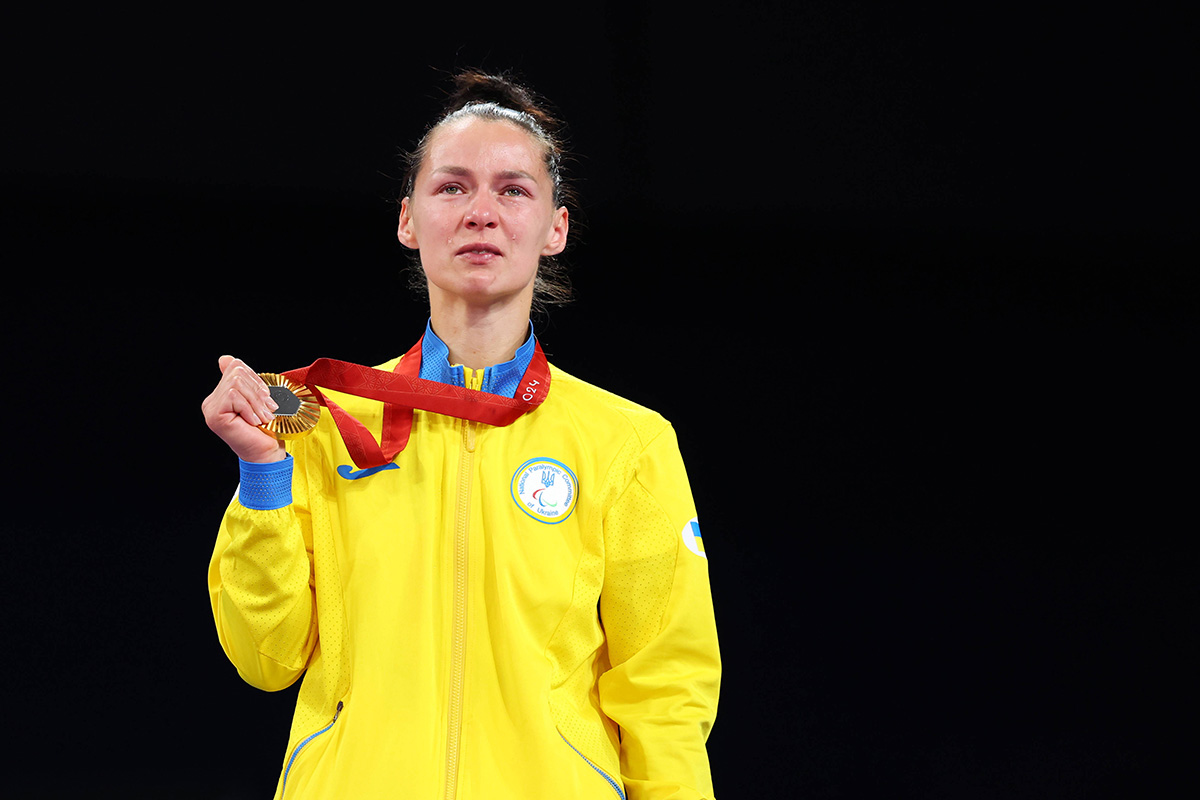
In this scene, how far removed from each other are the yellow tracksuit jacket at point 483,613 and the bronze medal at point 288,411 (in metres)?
0.09

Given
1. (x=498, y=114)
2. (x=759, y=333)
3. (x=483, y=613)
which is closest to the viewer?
(x=483, y=613)

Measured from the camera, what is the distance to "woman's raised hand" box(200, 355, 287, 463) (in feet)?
3.67

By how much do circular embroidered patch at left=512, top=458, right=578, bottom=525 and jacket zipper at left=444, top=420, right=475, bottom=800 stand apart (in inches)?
2.5

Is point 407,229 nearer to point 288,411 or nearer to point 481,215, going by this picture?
point 481,215

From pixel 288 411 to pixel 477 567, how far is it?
28 centimetres

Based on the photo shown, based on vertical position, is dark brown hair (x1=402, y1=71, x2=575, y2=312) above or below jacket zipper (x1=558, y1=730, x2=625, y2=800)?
above

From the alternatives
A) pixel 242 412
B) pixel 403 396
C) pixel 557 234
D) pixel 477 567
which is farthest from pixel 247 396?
pixel 557 234

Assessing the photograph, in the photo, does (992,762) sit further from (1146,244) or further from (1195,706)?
(1146,244)

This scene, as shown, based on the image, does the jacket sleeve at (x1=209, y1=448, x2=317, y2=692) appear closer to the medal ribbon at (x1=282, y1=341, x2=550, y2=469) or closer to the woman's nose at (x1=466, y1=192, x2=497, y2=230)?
the medal ribbon at (x1=282, y1=341, x2=550, y2=469)

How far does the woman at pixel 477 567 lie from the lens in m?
1.17

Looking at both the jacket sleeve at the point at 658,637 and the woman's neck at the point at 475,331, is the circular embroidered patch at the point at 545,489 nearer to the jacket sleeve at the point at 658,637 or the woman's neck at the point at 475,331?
the jacket sleeve at the point at 658,637

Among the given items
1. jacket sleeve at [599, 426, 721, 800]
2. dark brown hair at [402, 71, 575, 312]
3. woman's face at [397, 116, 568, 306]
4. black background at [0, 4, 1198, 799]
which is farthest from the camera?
black background at [0, 4, 1198, 799]

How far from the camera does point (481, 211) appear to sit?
53.1 inches

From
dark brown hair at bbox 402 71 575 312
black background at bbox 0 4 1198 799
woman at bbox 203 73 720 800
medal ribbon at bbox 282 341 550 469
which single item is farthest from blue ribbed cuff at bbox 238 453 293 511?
black background at bbox 0 4 1198 799
